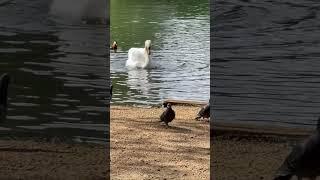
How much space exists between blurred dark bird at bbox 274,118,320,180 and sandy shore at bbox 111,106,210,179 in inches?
57.3

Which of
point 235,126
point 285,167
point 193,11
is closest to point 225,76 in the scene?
point 235,126

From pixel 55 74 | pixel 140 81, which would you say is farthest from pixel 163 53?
pixel 55 74

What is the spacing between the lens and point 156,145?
23.0ft

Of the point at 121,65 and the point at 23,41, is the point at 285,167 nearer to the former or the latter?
the point at 121,65

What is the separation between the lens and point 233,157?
616 cm

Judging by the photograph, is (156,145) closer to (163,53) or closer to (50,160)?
(50,160)

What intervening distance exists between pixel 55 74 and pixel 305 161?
6.82 m

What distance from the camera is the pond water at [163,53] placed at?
10695 millimetres

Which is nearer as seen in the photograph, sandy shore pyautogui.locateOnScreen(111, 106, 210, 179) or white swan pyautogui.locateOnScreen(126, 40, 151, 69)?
sandy shore pyautogui.locateOnScreen(111, 106, 210, 179)

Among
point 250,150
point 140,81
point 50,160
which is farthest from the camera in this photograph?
point 140,81

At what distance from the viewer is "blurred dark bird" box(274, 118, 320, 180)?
432 centimetres

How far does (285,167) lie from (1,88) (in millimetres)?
2642

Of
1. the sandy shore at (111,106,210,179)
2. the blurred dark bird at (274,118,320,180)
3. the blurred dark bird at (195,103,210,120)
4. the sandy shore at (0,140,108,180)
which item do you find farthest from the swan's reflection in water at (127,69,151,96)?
the blurred dark bird at (274,118,320,180)

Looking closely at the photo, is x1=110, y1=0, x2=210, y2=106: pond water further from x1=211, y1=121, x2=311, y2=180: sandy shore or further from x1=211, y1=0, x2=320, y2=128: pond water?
x1=211, y1=121, x2=311, y2=180: sandy shore
